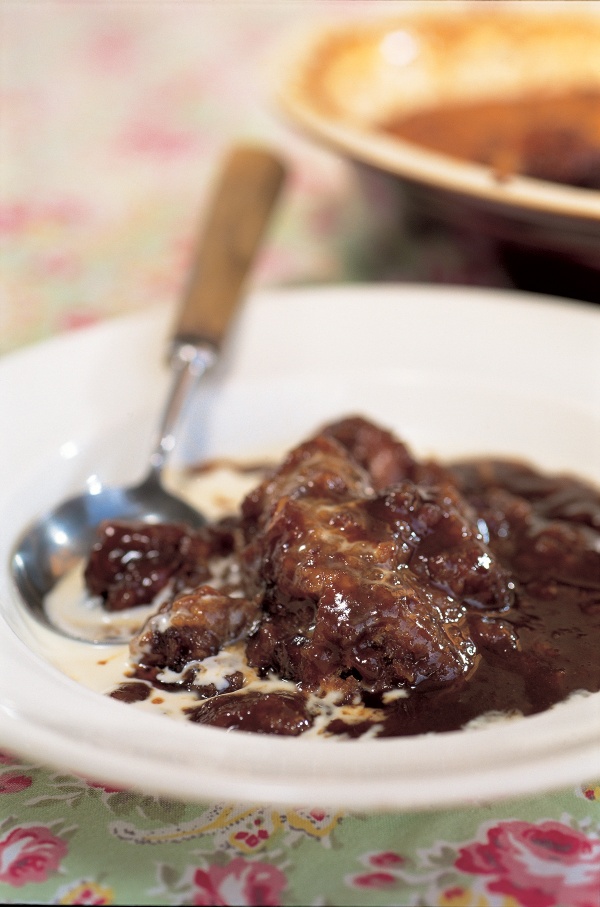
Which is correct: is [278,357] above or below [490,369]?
above

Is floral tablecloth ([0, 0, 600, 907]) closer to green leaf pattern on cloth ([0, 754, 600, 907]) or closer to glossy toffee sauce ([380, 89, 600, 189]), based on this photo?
green leaf pattern on cloth ([0, 754, 600, 907])

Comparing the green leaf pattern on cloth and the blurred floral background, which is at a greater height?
the green leaf pattern on cloth

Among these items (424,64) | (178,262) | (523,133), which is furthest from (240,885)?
(424,64)

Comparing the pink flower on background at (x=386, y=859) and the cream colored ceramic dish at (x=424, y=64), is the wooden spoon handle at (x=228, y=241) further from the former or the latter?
the pink flower on background at (x=386, y=859)

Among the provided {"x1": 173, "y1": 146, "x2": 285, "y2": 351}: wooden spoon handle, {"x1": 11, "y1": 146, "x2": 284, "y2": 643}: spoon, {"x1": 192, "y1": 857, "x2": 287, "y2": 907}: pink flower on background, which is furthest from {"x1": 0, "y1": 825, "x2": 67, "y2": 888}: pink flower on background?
{"x1": 173, "y1": 146, "x2": 285, "y2": 351}: wooden spoon handle

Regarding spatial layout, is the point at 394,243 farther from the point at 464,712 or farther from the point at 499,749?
the point at 499,749

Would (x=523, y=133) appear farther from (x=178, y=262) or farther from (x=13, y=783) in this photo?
(x=13, y=783)

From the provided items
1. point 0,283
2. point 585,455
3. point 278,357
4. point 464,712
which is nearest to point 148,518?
point 278,357

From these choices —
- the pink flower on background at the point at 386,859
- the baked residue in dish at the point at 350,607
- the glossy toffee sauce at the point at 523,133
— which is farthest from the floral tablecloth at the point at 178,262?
the glossy toffee sauce at the point at 523,133
